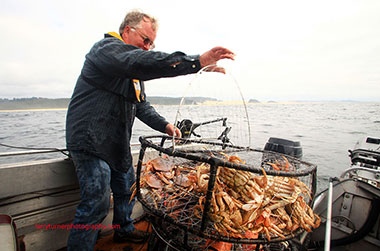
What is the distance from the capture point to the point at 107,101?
1706 millimetres

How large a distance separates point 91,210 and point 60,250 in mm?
Result: 1116

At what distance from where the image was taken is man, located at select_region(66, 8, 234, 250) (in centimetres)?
130

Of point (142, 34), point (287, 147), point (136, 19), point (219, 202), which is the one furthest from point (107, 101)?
point (287, 147)

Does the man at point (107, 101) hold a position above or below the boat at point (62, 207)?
above

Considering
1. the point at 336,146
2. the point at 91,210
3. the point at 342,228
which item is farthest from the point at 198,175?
the point at 336,146

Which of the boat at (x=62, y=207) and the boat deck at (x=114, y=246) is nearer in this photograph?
the boat at (x=62, y=207)

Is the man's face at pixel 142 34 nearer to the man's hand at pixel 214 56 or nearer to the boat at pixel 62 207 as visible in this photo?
the man's hand at pixel 214 56

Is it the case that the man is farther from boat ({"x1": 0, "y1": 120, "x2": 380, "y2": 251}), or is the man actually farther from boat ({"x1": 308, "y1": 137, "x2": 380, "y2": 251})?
boat ({"x1": 308, "y1": 137, "x2": 380, "y2": 251})

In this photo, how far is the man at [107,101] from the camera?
1.30 m

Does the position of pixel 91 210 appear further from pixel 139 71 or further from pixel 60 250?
pixel 139 71

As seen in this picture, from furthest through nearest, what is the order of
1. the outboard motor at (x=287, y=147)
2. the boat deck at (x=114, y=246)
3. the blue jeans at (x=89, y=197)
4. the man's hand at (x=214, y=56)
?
the outboard motor at (x=287, y=147) → the boat deck at (x=114, y=246) → the blue jeans at (x=89, y=197) → the man's hand at (x=214, y=56)

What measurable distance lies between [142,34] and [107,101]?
0.73 metres

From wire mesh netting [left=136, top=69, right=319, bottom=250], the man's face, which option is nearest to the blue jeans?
wire mesh netting [left=136, top=69, right=319, bottom=250]

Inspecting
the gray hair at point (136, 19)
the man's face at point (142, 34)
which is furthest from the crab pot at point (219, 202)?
the gray hair at point (136, 19)
